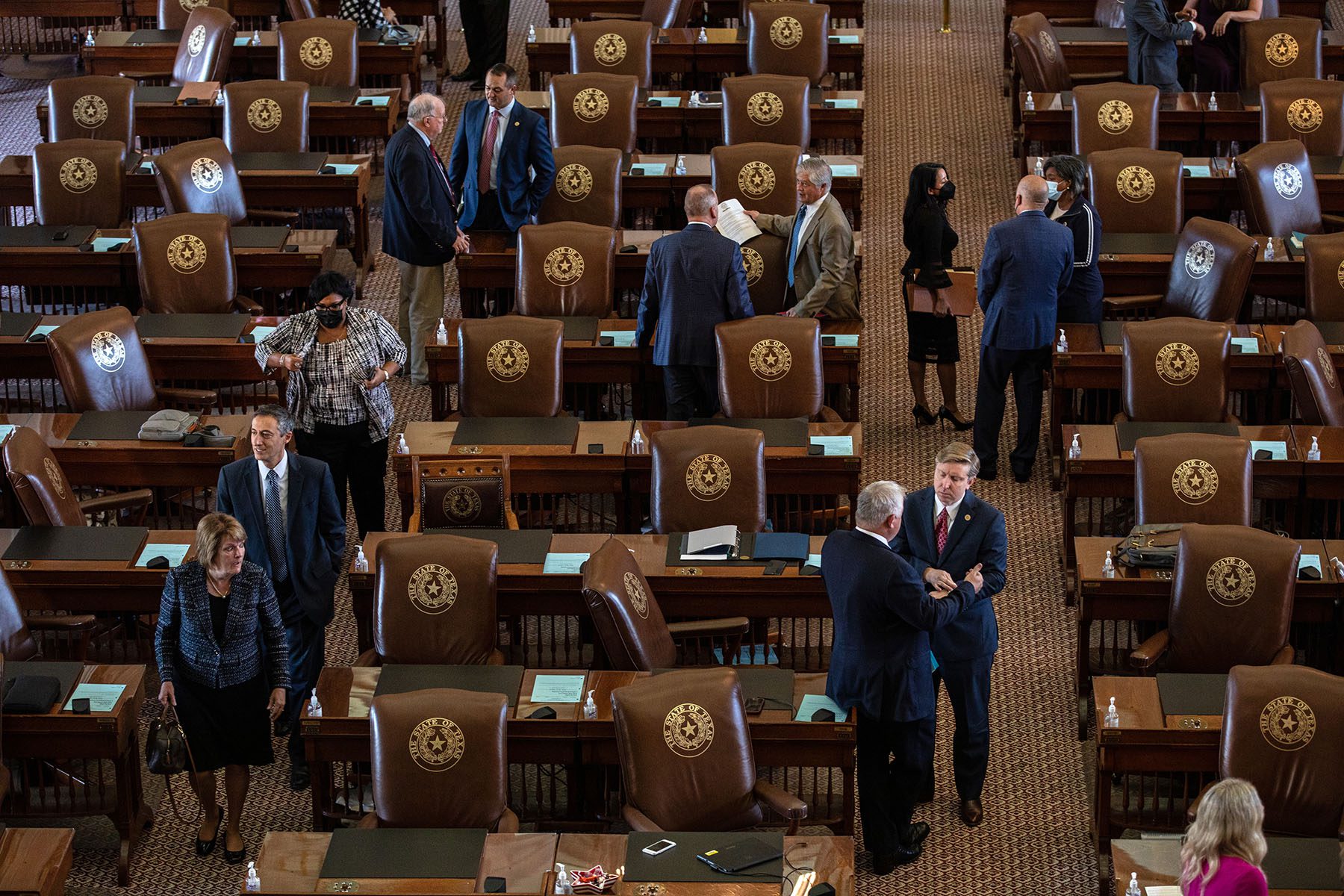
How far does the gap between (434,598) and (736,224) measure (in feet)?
9.67

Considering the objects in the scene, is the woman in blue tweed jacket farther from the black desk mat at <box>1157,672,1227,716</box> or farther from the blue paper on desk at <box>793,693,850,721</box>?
the black desk mat at <box>1157,672,1227,716</box>

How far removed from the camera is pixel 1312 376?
7.61 m

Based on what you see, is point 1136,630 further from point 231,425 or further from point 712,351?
point 231,425

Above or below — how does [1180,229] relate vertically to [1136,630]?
above

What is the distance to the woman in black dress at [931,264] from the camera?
8.38m

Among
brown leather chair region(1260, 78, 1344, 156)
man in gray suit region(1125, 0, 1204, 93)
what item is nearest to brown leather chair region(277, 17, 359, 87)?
man in gray suit region(1125, 0, 1204, 93)

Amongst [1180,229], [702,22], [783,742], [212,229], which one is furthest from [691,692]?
[702,22]

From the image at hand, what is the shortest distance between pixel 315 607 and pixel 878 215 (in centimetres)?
543

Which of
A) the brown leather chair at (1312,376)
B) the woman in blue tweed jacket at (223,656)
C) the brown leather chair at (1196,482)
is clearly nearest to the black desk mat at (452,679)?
the woman in blue tweed jacket at (223,656)

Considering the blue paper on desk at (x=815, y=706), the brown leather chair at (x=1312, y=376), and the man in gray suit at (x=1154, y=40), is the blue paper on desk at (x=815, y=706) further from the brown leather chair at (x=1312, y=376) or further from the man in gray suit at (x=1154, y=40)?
the man in gray suit at (x=1154, y=40)

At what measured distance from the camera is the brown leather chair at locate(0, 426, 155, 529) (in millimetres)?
6922

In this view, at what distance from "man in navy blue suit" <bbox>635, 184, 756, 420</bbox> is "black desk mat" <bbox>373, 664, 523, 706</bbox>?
2.15 meters

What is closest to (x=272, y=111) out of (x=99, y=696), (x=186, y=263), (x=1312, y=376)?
(x=186, y=263)

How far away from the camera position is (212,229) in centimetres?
895
